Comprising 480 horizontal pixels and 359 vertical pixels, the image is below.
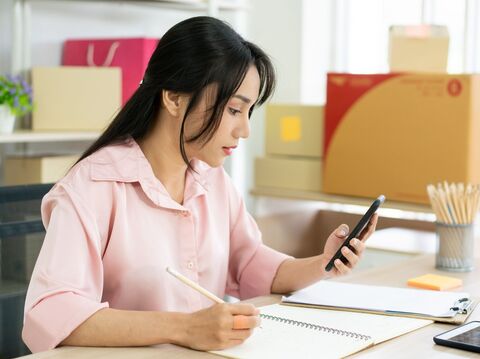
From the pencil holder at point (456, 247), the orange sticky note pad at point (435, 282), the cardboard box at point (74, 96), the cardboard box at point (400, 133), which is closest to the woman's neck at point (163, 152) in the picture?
the orange sticky note pad at point (435, 282)

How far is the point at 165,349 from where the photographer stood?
1191 mm

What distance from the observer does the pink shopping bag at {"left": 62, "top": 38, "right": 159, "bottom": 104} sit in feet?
8.41

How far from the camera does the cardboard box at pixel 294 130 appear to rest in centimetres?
290

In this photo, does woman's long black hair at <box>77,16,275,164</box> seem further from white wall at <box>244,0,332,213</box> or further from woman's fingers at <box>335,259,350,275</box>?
white wall at <box>244,0,332,213</box>

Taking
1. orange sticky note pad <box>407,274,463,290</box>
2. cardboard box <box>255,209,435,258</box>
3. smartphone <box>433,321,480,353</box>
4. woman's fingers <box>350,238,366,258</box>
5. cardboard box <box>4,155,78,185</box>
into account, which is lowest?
cardboard box <box>255,209,435,258</box>

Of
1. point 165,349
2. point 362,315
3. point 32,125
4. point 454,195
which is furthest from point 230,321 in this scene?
point 32,125

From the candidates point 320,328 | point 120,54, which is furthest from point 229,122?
point 120,54

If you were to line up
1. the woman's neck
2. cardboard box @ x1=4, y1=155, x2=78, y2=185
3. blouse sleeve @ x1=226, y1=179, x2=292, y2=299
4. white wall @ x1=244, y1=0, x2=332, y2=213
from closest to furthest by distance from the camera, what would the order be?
the woman's neck, blouse sleeve @ x1=226, y1=179, x2=292, y2=299, cardboard box @ x1=4, y1=155, x2=78, y2=185, white wall @ x1=244, y1=0, x2=332, y2=213

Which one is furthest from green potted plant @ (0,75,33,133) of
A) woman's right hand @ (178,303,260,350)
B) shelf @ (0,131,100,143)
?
woman's right hand @ (178,303,260,350)

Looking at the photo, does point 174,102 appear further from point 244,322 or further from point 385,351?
point 385,351

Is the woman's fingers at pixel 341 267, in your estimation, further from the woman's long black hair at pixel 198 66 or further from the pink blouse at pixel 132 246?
the woman's long black hair at pixel 198 66

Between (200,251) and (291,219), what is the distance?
4.49ft

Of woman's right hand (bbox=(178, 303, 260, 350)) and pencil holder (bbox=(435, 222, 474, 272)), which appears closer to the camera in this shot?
woman's right hand (bbox=(178, 303, 260, 350))

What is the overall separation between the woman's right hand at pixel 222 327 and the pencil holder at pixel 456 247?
829mm
